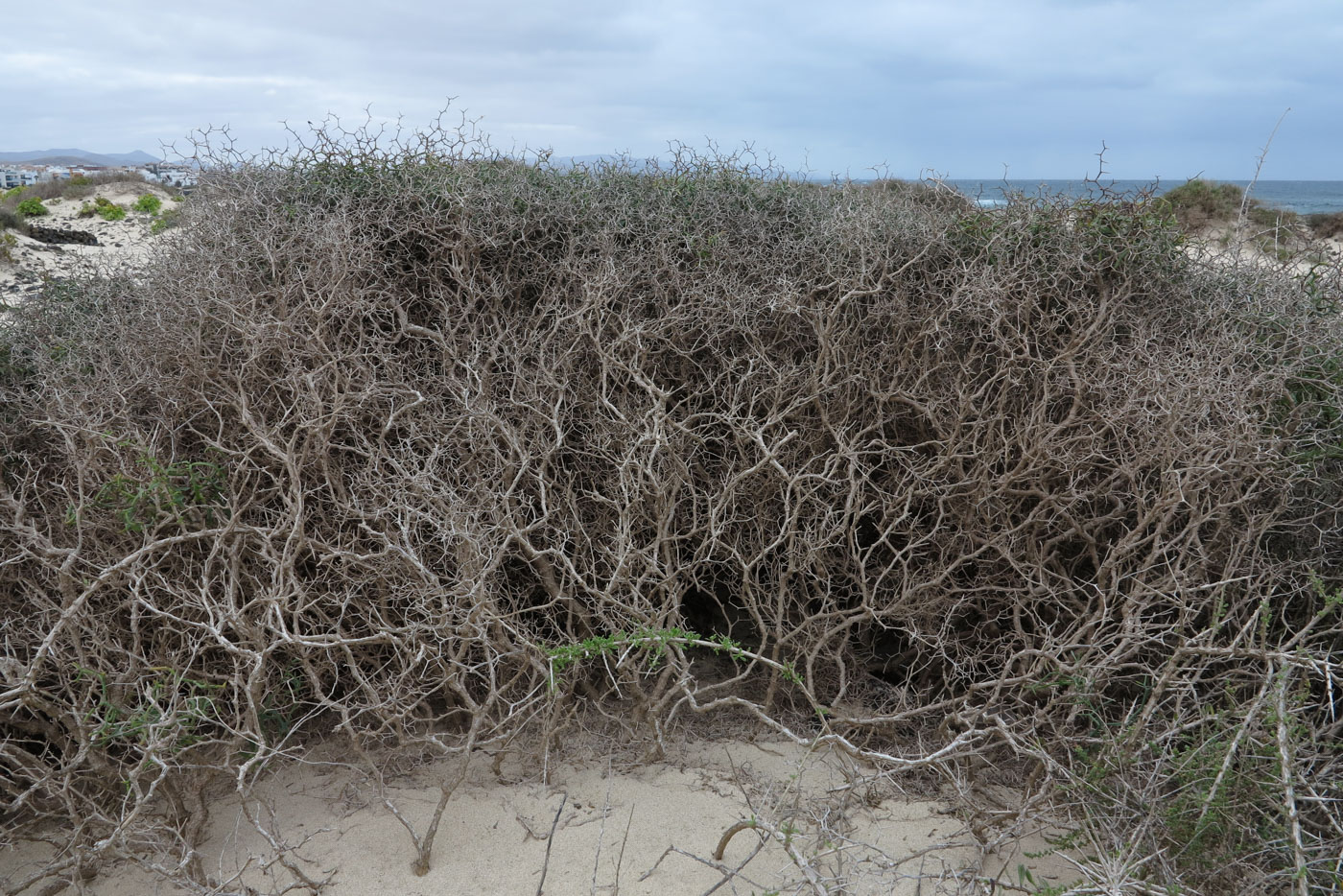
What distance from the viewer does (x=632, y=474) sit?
4.05m

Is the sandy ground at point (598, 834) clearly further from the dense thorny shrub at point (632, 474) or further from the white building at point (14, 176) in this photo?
the white building at point (14, 176)

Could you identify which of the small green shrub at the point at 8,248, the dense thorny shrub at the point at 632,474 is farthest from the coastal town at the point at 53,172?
the dense thorny shrub at the point at 632,474

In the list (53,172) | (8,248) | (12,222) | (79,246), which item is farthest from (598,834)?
(53,172)

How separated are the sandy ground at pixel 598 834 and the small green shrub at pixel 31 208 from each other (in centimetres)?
2220

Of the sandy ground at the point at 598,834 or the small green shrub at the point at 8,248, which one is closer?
the sandy ground at the point at 598,834

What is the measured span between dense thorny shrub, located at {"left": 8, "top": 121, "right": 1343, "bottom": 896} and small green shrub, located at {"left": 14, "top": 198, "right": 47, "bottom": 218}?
66.5 ft

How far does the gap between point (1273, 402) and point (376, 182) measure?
472 cm

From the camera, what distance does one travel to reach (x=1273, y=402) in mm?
3990

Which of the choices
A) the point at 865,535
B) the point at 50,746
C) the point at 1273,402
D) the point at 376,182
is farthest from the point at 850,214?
the point at 50,746

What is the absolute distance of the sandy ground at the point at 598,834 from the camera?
3.30 metres

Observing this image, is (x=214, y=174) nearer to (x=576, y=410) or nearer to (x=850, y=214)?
(x=576, y=410)

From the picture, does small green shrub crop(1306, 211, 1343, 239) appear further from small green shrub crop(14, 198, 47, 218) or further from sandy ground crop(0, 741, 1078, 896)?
small green shrub crop(14, 198, 47, 218)

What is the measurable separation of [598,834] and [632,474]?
5.11 ft

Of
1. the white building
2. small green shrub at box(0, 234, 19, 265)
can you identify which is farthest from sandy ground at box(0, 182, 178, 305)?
the white building
